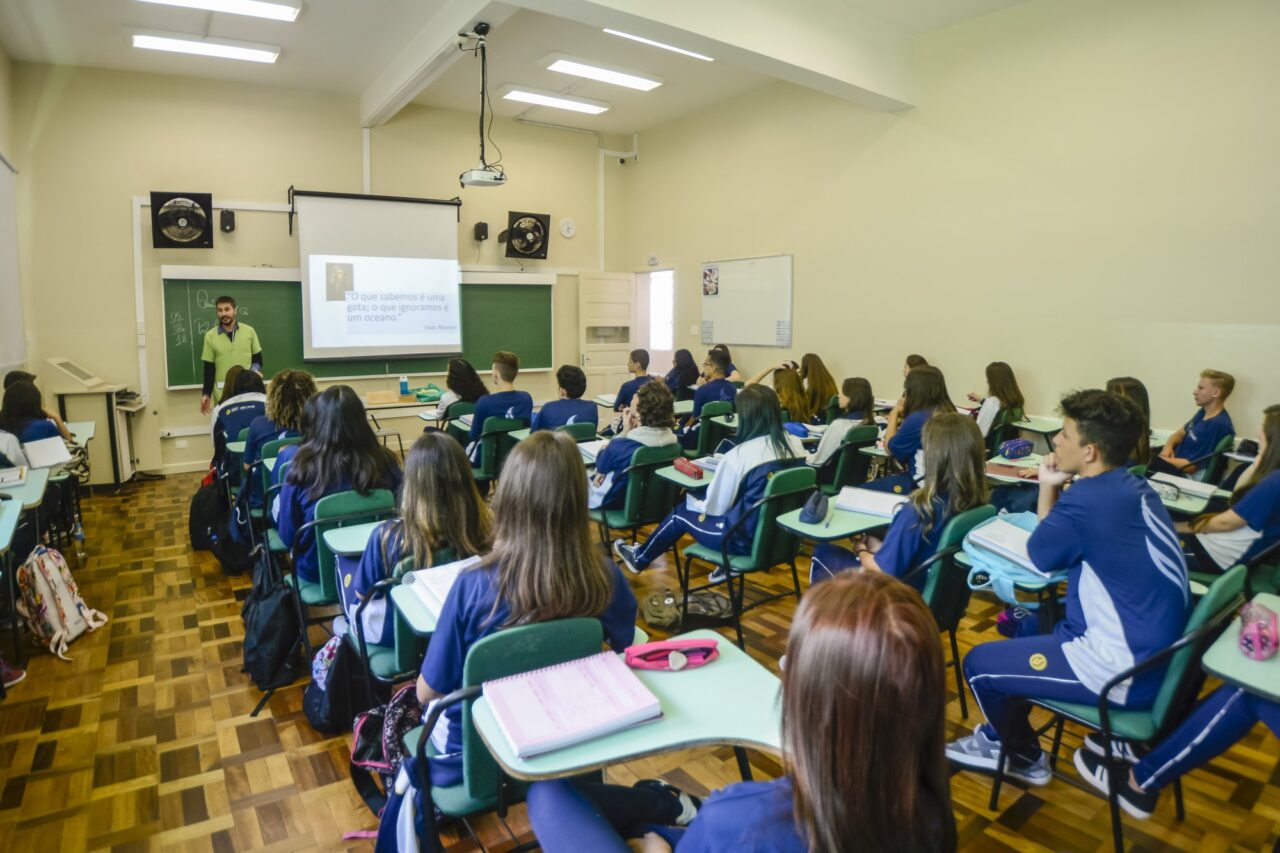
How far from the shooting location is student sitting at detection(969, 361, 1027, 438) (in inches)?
210

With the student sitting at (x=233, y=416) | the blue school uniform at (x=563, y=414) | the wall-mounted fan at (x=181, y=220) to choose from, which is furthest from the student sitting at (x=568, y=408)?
the wall-mounted fan at (x=181, y=220)

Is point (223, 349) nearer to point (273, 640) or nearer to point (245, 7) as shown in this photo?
point (245, 7)

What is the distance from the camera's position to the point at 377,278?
7.82 metres

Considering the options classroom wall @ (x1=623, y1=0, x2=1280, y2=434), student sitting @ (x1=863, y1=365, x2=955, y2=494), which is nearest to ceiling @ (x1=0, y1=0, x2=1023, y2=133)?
classroom wall @ (x1=623, y1=0, x2=1280, y2=434)

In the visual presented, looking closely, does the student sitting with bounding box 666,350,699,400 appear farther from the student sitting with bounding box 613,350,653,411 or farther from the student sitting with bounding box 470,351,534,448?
the student sitting with bounding box 470,351,534,448

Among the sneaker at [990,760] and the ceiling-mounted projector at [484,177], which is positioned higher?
the ceiling-mounted projector at [484,177]

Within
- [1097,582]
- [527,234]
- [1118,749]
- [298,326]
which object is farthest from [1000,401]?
[298,326]

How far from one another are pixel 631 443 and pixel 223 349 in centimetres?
496

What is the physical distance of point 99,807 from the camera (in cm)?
221

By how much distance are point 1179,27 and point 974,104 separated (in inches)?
54.0

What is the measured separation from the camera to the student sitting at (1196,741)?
1.82 meters

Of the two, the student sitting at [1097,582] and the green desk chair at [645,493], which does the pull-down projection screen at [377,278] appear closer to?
the green desk chair at [645,493]

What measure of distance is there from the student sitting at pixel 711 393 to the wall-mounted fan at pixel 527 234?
2953 millimetres

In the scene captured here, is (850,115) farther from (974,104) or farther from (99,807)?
(99,807)
